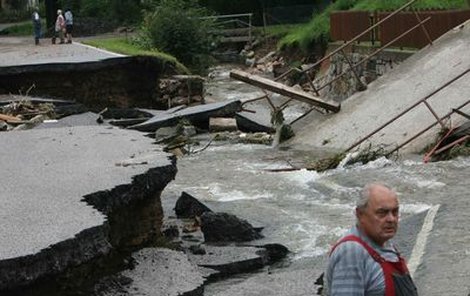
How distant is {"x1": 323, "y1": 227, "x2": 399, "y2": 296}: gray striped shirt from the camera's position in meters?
4.71

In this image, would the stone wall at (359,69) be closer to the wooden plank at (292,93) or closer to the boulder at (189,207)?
the wooden plank at (292,93)

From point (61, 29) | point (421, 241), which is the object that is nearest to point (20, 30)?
point (61, 29)

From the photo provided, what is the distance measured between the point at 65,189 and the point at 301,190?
18.3ft

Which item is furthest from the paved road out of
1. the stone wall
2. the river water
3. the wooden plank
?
the river water

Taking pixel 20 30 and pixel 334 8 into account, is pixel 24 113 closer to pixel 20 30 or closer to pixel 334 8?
pixel 334 8

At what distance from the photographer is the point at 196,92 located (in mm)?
24672

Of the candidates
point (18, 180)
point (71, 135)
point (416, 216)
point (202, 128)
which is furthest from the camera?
point (202, 128)

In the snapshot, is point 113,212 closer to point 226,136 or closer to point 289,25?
point 226,136

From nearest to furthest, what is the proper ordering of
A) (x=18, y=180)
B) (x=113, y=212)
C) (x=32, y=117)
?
(x=113, y=212) → (x=18, y=180) → (x=32, y=117)

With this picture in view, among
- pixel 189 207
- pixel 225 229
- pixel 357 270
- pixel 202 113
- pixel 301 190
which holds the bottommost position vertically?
pixel 202 113

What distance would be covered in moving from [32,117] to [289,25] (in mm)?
31122

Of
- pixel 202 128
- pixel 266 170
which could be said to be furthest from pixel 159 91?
pixel 266 170

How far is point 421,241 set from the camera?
377 inches

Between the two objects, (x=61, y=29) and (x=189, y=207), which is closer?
(x=189, y=207)
